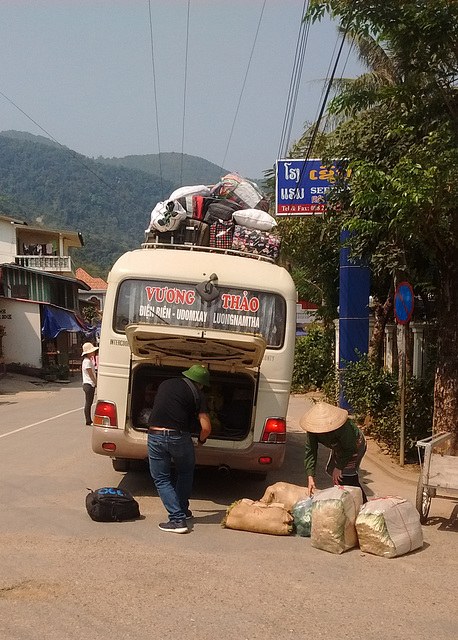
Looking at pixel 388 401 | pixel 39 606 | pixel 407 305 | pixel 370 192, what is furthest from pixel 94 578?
pixel 388 401

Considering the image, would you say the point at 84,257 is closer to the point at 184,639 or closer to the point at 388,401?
the point at 388,401

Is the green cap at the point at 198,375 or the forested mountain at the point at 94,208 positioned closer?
the green cap at the point at 198,375

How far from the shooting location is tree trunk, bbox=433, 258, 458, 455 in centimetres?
952

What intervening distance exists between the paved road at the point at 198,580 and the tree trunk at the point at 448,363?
1.19 m

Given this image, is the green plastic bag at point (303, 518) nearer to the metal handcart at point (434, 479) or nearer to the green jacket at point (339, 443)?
the green jacket at point (339, 443)

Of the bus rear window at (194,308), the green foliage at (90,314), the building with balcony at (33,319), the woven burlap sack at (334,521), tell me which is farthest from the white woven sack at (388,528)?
the green foliage at (90,314)

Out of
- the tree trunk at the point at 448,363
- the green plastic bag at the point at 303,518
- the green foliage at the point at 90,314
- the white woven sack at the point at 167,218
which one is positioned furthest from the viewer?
the green foliage at the point at 90,314

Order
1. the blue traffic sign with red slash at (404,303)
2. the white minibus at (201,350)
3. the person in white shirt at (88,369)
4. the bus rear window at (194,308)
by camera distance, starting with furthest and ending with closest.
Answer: the person in white shirt at (88,369) → the blue traffic sign with red slash at (404,303) → the bus rear window at (194,308) → the white minibus at (201,350)

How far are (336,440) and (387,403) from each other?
19.2 feet

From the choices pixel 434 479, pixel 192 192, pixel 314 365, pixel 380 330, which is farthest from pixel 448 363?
pixel 314 365

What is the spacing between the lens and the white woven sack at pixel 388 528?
6.44 metres

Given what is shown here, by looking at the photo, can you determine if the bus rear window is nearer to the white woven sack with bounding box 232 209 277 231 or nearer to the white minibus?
the white minibus

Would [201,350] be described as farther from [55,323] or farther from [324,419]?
[55,323]

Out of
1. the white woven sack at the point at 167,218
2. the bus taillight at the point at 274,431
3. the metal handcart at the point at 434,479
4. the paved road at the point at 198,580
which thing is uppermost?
the white woven sack at the point at 167,218
